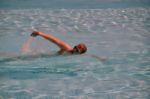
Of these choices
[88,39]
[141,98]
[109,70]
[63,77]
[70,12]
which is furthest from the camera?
[70,12]

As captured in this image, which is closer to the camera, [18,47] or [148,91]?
[148,91]

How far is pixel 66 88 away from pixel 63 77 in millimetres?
429

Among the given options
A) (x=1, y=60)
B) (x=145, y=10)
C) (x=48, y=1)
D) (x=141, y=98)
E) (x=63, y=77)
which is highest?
(x=48, y=1)

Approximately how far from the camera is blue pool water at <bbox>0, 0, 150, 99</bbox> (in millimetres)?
4801

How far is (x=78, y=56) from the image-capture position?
6.49m

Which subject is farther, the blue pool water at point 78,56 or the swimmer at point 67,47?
the swimmer at point 67,47

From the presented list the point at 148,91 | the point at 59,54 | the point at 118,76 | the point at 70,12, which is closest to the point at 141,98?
the point at 148,91

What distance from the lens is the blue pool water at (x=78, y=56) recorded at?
15.8 feet

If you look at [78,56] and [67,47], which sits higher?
[67,47]

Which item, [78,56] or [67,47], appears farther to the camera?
[78,56]

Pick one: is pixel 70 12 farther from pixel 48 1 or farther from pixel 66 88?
pixel 66 88

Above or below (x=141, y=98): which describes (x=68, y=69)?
above

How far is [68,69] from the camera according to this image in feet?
18.6

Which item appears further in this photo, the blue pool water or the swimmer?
the swimmer
